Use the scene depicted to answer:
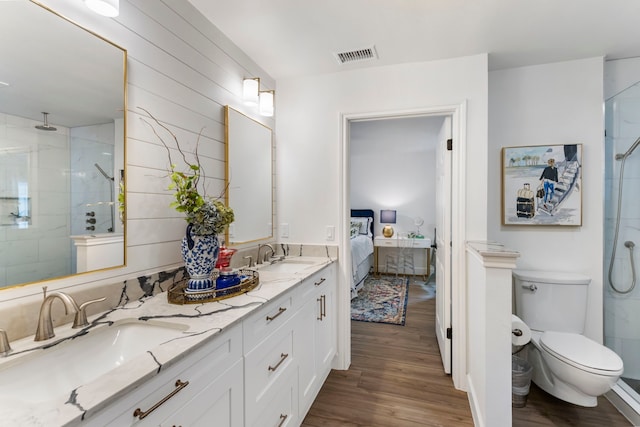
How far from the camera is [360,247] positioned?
4.66m

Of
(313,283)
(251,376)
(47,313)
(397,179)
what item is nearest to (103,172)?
(47,313)

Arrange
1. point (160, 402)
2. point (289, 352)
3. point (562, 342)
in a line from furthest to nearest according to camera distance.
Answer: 1. point (562, 342)
2. point (289, 352)
3. point (160, 402)

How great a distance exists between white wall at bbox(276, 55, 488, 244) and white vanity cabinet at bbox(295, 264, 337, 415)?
19.8 inches

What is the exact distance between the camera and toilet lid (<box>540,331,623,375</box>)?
168 cm

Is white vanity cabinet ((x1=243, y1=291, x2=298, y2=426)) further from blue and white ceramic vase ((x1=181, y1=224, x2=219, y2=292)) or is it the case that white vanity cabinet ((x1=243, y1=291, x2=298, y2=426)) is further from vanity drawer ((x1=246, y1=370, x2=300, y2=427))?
blue and white ceramic vase ((x1=181, y1=224, x2=219, y2=292))

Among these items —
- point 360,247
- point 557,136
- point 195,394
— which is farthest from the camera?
point 360,247

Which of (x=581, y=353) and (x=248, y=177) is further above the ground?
(x=248, y=177)

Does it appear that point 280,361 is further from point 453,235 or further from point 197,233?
point 453,235

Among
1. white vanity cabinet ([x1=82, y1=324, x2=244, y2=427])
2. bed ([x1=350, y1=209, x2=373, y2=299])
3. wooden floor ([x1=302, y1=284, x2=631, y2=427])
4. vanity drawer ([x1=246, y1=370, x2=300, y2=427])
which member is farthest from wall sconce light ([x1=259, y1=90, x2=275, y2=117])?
bed ([x1=350, y1=209, x2=373, y2=299])

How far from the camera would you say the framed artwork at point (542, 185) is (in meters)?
2.36

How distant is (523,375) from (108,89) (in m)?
2.81

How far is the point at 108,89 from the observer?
4.09ft

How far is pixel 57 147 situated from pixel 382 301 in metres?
3.84

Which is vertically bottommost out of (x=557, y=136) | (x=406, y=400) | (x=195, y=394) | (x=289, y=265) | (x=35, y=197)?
(x=406, y=400)
